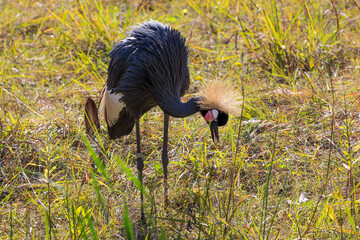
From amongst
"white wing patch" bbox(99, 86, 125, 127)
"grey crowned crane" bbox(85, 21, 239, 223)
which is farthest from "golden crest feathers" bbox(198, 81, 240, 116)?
"white wing patch" bbox(99, 86, 125, 127)

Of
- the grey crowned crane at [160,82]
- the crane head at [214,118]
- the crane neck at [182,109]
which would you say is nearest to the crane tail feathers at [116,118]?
the grey crowned crane at [160,82]

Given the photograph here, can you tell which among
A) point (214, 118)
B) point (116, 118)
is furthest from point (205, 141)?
point (116, 118)

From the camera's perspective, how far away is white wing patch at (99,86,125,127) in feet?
12.3

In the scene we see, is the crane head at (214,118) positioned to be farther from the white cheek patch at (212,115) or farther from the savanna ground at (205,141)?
the savanna ground at (205,141)

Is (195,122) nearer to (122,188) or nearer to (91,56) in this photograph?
(122,188)

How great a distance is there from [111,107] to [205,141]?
79 cm

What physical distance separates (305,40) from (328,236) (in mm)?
2316

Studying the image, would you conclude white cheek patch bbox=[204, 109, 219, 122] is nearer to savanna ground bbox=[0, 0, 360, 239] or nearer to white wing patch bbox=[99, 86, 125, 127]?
savanna ground bbox=[0, 0, 360, 239]

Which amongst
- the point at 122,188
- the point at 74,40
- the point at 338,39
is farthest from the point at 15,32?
the point at 338,39

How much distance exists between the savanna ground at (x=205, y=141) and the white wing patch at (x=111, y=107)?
21 cm

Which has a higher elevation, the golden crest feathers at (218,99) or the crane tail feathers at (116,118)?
the golden crest feathers at (218,99)

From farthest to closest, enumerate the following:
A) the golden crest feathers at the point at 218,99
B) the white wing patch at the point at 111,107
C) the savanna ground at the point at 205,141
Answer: the white wing patch at the point at 111,107 → the golden crest feathers at the point at 218,99 → the savanna ground at the point at 205,141

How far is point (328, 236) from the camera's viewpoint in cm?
268

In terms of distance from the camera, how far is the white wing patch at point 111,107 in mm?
3756
